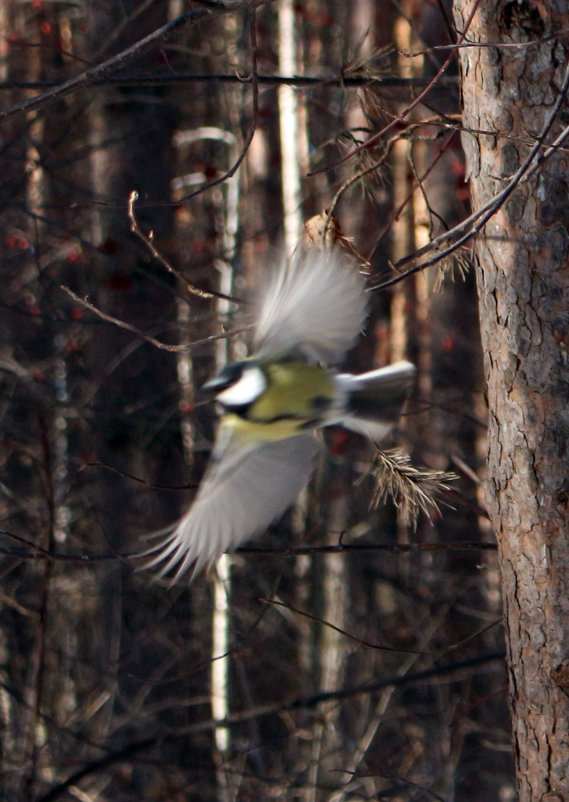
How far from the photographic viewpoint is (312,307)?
2.33 metres

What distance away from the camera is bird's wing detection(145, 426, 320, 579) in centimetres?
224

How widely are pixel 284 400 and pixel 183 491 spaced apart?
3.04 meters

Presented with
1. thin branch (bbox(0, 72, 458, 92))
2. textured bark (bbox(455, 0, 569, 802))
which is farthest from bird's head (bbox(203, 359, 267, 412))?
thin branch (bbox(0, 72, 458, 92))

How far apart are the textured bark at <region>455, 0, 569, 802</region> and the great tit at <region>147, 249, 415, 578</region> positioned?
36 cm

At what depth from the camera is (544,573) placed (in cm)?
217

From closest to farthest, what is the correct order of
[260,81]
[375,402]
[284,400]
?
[284,400], [375,402], [260,81]

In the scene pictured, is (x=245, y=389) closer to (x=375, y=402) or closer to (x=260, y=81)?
(x=375, y=402)

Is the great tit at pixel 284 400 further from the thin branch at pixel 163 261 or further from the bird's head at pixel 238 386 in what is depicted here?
the thin branch at pixel 163 261

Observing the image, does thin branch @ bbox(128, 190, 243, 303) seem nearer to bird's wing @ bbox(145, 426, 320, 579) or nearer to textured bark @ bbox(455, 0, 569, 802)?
bird's wing @ bbox(145, 426, 320, 579)

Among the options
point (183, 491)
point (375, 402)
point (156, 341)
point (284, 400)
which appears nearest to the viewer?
point (156, 341)

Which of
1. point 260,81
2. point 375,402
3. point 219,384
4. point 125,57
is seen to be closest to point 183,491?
point 375,402

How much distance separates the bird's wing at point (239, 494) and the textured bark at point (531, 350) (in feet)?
1.90

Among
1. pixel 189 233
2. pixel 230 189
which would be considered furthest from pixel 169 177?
pixel 189 233

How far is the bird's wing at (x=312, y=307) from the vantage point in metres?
2.28
